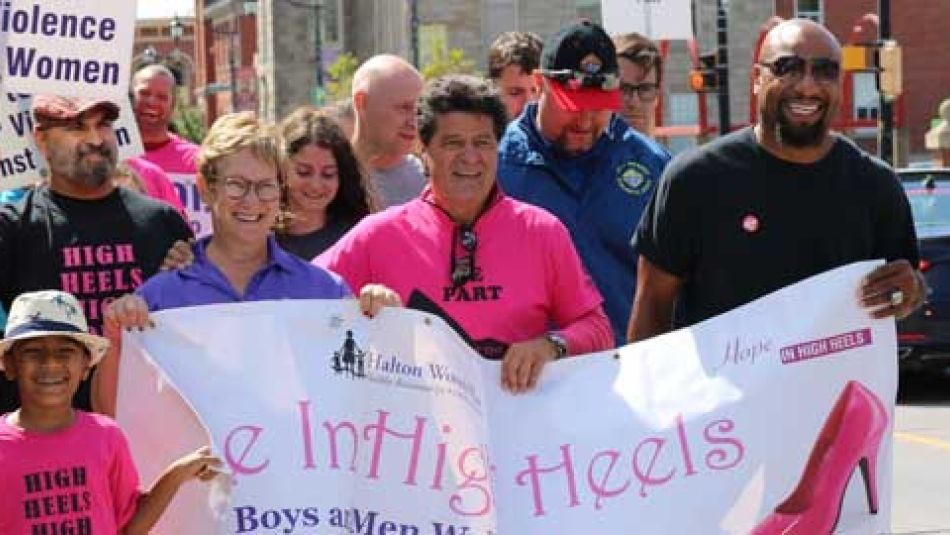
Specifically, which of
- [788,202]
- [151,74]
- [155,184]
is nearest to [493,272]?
[788,202]

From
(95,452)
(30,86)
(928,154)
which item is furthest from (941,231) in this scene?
(928,154)

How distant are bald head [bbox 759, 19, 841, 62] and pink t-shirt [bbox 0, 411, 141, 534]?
1992mm

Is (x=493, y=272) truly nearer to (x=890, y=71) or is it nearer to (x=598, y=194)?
(x=598, y=194)

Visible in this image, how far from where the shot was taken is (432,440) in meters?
4.84

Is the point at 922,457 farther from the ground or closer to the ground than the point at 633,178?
closer to the ground

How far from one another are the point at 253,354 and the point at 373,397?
1.08 ft

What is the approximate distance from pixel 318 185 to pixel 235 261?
140 centimetres

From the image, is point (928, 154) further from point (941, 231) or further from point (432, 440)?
point (432, 440)

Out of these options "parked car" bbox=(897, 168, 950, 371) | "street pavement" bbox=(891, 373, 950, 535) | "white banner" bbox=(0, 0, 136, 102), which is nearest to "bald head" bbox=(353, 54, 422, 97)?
"white banner" bbox=(0, 0, 136, 102)

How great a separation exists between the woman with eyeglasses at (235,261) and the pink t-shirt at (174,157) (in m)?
3.62

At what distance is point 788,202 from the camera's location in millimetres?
5039

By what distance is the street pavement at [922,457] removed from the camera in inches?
388

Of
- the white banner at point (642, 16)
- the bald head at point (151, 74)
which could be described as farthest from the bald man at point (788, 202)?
the white banner at point (642, 16)

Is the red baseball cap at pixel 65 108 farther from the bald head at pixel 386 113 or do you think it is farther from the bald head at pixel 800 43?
the bald head at pixel 800 43
